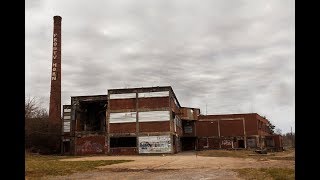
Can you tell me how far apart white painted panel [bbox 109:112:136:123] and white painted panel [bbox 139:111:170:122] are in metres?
0.99

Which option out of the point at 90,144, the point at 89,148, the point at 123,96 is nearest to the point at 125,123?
the point at 123,96

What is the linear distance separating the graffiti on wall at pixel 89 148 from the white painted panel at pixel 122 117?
3.66 m

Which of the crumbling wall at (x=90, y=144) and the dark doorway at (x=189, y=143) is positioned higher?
the crumbling wall at (x=90, y=144)

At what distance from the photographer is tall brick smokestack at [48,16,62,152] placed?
152ft

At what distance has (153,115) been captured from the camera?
3988 cm

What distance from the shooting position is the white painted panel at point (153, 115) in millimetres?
39466

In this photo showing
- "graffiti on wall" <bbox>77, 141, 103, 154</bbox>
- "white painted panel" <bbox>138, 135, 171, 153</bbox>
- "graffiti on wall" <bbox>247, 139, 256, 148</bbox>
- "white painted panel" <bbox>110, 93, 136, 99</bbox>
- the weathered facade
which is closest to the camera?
"white painted panel" <bbox>138, 135, 171, 153</bbox>

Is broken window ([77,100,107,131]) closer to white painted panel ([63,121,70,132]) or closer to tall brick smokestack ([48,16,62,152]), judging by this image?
white painted panel ([63,121,70,132])

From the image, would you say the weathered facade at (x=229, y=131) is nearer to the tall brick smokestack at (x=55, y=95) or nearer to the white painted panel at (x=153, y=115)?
the white painted panel at (x=153, y=115)

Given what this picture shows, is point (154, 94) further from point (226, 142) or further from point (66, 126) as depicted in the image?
point (226, 142)

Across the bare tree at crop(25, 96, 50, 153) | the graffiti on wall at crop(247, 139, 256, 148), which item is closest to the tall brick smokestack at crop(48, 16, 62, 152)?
the bare tree at crop(25, 96, 50, 153)

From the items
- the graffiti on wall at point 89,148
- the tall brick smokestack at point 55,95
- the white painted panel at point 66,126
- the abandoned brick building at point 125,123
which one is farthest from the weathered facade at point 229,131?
the tall brick smokestack at point 55,95

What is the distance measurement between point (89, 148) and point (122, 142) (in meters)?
4.33
